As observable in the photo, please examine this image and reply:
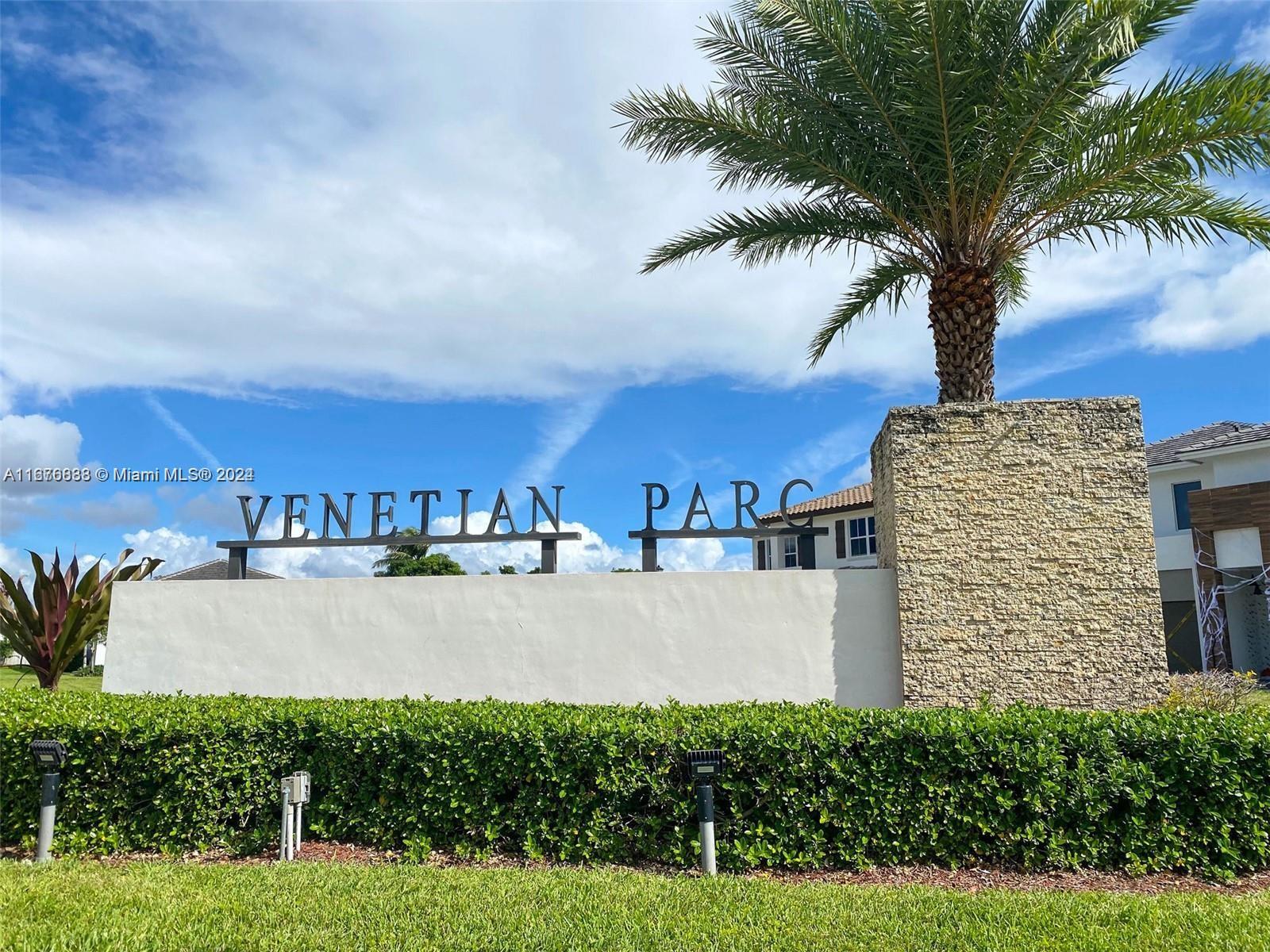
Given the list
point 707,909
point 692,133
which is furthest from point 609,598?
point 692,133

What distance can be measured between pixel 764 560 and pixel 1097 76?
24.6 metres

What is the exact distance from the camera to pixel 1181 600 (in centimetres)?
2803

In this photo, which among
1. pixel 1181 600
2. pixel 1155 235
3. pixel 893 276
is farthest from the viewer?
Answer: pixel 1181 600

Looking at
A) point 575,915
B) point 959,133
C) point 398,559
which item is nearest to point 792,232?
point 959,133

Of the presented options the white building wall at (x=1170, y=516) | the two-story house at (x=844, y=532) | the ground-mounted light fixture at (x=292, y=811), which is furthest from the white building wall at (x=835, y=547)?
the ground-mounted light fixture at (x=292, y=811)

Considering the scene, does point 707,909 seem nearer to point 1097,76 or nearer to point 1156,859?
point 1156,859

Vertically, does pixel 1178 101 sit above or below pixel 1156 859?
above

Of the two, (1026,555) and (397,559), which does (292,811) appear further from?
(397,559)

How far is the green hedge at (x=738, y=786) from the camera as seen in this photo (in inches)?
238

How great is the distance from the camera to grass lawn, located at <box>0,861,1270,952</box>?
4.64 m

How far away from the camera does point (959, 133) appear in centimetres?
905

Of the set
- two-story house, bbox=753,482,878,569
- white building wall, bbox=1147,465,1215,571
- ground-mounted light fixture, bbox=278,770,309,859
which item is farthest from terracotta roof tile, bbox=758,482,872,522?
ground-mounted light fixture, bbox=278,770,309,859

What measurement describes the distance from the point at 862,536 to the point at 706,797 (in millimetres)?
27884

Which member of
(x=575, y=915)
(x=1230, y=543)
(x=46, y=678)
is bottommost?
(x=575, y=915)
